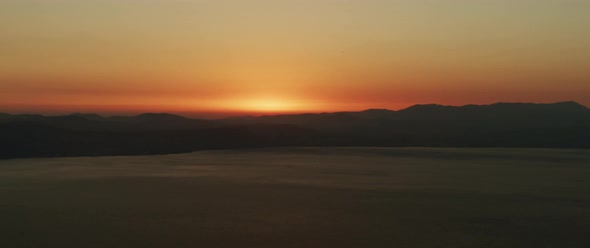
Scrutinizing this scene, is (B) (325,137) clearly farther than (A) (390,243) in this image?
Yes

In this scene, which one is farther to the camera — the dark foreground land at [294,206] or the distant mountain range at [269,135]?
the distant mountain range at [269,135]

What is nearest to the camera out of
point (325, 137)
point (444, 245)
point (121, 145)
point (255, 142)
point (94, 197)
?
point (444, 245)

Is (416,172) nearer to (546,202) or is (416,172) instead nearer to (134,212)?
(546,202)

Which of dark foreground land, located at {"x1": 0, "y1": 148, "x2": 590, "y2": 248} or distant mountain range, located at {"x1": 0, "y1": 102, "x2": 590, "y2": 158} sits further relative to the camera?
distant mountain range, located at {"x1": 0, "y1": 102, "x2": 590, "y2": 158}

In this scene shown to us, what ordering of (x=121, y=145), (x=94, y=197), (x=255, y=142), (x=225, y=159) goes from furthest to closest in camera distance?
(x=255, y=142) → (x=121, y=145) → (x=225, y=159) → (x=94, y=197)

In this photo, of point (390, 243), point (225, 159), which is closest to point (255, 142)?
point (225, 159)

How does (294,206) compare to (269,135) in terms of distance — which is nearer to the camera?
(294,206)

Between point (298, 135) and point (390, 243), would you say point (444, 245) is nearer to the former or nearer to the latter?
point (390, 243)
